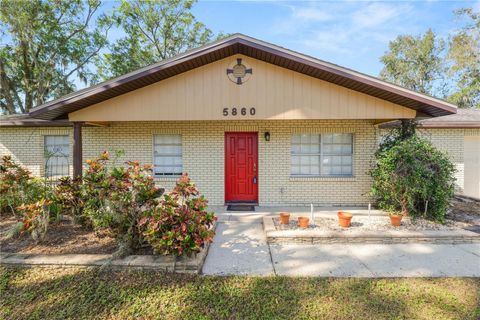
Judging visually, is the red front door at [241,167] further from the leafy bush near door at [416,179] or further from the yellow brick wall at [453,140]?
the yellow brick wall at [453,140]

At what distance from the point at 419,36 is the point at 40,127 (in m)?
32.2

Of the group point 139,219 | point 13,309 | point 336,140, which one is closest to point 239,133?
point 336,140

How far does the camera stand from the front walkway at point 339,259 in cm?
379

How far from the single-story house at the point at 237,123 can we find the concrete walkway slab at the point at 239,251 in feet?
7.17

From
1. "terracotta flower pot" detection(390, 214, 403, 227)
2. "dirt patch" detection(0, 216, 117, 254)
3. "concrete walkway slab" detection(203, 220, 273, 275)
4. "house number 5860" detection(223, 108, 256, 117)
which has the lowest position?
"concrete walkway slab" detection(203, 220, 273, 275)

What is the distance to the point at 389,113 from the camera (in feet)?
20.1

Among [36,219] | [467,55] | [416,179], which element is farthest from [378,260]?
[467,55]

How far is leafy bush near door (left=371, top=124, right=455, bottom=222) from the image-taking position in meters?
5.72

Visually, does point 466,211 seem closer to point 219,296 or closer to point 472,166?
point 472,166

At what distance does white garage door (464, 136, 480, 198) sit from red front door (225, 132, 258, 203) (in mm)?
8017

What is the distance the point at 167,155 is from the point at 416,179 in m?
6.77

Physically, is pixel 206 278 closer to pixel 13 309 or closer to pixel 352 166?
pixel 13 309

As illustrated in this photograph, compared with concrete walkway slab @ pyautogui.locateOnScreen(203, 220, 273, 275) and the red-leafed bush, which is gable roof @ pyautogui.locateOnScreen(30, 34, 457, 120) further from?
concrete walkway slab @ pyautogui.locateOnScreen(203, 220, 273, 275)

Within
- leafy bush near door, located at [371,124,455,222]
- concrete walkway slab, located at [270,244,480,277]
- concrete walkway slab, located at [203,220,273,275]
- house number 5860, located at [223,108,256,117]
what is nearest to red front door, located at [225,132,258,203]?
house number 5860, located at [223,108,256,117]
